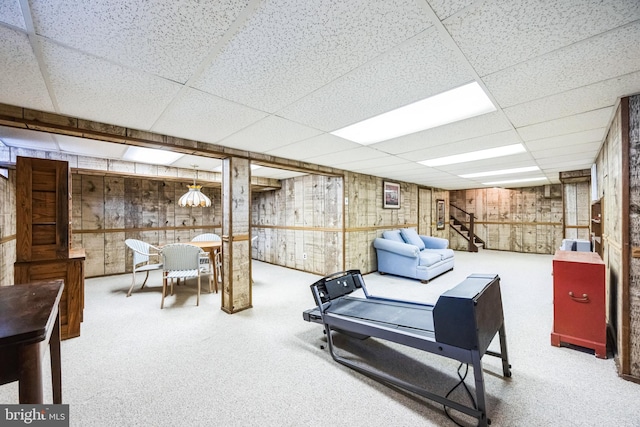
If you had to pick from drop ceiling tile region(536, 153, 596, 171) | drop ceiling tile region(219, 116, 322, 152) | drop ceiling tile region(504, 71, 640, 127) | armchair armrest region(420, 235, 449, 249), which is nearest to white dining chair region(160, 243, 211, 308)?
drop ceiling tile region(219, 116, 322, 152)

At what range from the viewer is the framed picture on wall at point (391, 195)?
638cm

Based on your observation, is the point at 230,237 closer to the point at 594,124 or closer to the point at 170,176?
the point at 170,176

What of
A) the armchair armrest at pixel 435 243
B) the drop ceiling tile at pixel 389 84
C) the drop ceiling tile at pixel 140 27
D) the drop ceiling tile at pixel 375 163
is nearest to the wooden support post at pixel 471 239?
the armchair armrest at pixel 435 243

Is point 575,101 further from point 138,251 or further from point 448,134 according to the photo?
point 138,251

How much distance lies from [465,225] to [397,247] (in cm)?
584

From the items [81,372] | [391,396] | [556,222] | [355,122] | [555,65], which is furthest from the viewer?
[556,222]

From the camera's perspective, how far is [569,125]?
2605mm

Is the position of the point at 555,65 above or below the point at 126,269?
above

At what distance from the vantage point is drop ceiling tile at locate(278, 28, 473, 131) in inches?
56.6

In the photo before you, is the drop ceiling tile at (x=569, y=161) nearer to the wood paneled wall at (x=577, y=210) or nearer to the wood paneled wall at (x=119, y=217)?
the wood paneled wall at (x=577, y=210)

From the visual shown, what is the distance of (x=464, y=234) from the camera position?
958 cm

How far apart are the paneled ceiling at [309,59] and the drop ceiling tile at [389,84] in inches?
0.4

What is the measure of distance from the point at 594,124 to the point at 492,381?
265 cm

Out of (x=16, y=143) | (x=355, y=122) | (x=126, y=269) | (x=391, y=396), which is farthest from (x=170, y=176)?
(x=391, y=396)
